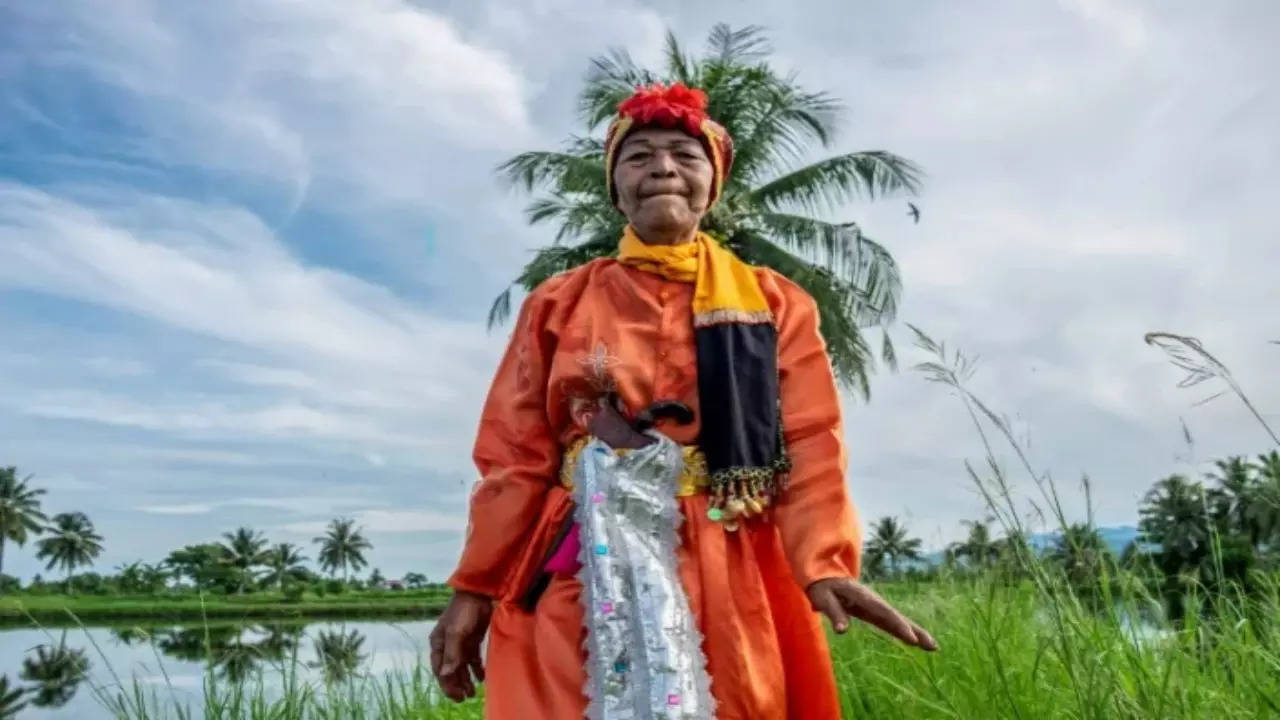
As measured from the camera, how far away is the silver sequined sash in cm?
223

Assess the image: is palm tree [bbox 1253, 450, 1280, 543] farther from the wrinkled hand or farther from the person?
the wrinkled hand

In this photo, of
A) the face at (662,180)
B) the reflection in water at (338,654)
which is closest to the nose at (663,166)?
the face at (662,180)

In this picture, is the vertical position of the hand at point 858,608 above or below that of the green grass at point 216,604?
below

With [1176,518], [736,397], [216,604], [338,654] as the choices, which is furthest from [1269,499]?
[216,604]

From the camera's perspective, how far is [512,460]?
8.50 feet

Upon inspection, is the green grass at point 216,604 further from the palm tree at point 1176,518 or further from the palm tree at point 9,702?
the palm tree at point 1176,518

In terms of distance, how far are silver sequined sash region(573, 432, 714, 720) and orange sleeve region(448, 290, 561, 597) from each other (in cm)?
15

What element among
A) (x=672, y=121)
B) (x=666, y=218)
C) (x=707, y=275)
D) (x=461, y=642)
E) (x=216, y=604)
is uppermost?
(x=216, y=604)

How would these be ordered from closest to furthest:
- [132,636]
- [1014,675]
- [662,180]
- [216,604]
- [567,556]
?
[567,556], [662,180], [1014,675], [132,636], [216,604]

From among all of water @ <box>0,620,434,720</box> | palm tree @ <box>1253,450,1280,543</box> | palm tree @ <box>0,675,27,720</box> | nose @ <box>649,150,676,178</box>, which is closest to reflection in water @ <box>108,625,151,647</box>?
water @ <box>0,620,434,720</box>

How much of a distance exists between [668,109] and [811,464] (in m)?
0.91

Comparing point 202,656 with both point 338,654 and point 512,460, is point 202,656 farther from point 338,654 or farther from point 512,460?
point 512,460

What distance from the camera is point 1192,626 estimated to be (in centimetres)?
266

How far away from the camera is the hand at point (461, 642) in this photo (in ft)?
8.30
